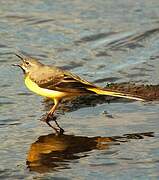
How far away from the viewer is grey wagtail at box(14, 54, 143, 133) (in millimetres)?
10367

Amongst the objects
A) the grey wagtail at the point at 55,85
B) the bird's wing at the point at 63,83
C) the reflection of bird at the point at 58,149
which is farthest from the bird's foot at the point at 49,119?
the bird's wing at the point at 63,83

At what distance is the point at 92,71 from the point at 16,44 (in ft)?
7.72

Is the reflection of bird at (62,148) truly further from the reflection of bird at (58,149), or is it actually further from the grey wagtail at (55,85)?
the grey wagtail at (55,85)

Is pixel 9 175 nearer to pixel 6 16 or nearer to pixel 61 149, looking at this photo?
pixel 61 149

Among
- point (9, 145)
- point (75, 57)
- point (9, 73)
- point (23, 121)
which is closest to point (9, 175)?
point (9, 145)

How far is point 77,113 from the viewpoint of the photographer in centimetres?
1066

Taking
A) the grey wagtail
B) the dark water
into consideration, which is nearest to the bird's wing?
the grey wagtail

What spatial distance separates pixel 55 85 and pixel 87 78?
2274mm

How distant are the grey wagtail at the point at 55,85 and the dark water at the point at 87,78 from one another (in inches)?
11.0

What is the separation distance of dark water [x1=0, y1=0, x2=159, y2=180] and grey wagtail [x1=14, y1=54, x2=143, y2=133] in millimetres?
281

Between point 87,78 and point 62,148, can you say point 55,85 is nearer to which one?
point 62,148

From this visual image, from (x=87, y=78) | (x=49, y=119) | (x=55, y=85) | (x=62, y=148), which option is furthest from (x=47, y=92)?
(x=87, y=78)

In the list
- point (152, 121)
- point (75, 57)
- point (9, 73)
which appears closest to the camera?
point (152, 121)

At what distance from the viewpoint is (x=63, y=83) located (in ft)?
34.8
